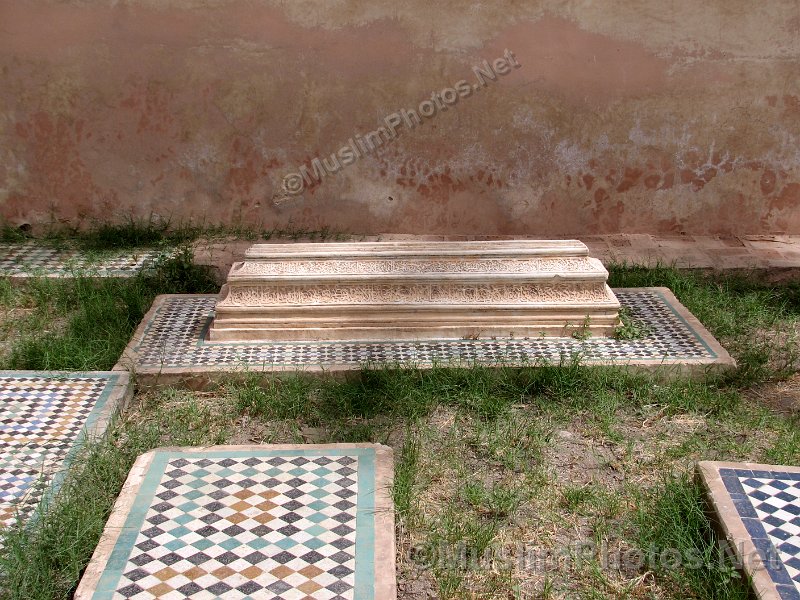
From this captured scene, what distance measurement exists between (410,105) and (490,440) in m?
2.74

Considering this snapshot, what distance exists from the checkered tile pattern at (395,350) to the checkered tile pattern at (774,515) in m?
1.10

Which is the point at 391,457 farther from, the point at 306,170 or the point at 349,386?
the point at 306,170

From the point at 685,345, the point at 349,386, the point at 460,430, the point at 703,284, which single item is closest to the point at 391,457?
the point at 460,430

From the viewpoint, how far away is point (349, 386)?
4098mm


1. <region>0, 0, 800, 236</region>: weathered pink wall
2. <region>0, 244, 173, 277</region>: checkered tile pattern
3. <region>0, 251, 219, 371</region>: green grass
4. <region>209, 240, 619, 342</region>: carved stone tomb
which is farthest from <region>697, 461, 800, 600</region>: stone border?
<region>0, 244, 173, 277</region>: checkered tile pattern

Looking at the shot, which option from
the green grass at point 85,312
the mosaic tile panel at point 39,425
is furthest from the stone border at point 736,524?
the green grass at point 85,312

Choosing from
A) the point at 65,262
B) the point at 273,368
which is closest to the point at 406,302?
the point at 273,368

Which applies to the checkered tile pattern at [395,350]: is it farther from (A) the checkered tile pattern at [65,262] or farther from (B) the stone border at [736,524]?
(B) the stone border at [736,524]

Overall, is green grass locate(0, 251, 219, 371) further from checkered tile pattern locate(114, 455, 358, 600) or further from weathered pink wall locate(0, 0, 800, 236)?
checkered tile pattern locate(114, 455, 358, 600)

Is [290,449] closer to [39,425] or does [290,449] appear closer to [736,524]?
[39,425]

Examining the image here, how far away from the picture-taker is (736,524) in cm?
299

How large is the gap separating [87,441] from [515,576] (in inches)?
66.1

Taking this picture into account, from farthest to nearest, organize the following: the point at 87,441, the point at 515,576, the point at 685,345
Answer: the point at 685,345 < the point at 87,441 < the point at 515,576

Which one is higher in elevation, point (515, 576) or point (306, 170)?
point (306, 170)
